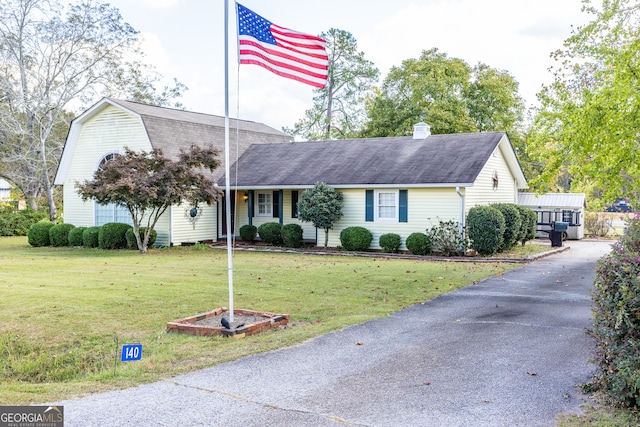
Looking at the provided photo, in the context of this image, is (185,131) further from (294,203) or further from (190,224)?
(294,203)

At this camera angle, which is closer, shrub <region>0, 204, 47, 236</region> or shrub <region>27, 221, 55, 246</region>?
shrub <region>27, 221, 55, 246</region>

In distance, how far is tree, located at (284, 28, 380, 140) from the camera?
141ft

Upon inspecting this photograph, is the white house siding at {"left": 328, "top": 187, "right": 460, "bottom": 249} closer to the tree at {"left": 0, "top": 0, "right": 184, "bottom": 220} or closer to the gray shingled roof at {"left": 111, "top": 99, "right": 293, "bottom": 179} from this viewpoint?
the gray shingled roof at {"left": 111, "top": 99, "right": 293, "bottom": 179}

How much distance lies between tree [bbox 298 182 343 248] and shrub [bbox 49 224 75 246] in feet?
33.7

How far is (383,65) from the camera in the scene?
43375 mm

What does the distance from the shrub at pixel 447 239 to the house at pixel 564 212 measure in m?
9.73

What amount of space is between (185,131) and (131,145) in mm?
2416

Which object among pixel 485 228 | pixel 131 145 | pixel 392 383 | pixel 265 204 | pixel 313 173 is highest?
pixel 131 145

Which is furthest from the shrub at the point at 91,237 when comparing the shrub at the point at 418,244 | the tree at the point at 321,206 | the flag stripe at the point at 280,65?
the flag stripe at the point at 280,65

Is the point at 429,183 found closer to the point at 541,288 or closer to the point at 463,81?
the point at 541,288

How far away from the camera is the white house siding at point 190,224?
22.4 meters

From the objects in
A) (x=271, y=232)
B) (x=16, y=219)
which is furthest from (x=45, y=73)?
(x=271, y=232)

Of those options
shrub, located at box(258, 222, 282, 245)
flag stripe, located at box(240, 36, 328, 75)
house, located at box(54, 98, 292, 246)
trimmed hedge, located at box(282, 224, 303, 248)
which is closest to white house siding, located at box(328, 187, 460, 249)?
trimmed hedge, located at box(282, 224, 303, 248)

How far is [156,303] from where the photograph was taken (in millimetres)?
10164
